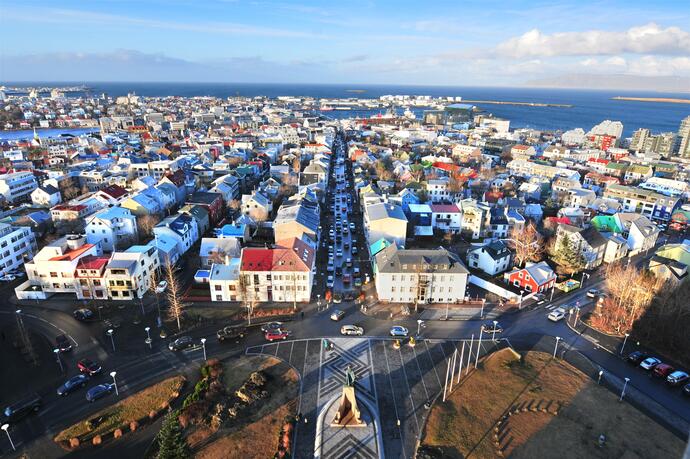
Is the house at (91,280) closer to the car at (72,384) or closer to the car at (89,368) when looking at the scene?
the car at (89,368)

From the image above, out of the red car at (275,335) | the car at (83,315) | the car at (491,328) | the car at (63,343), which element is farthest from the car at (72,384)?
the car at (491,328)

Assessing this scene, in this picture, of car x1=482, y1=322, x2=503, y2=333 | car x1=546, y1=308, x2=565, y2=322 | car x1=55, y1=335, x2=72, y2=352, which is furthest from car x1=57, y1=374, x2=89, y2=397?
car x1=546, y1=308, x2=565, y2=322

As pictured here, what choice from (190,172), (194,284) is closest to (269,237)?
(194,284)

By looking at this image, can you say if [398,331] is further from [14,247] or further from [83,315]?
Answer: [14,247]

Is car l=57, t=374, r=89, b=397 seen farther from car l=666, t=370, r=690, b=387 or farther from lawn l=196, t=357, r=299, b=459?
car l=666, t=370, r=690, b=387

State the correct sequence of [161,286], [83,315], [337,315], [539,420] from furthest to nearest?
[161,286] < [337,315] < [83,315] < [539,420]

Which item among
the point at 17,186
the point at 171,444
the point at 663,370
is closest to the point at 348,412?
the point at 171,444

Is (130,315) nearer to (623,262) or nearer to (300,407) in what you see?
(300,407)
